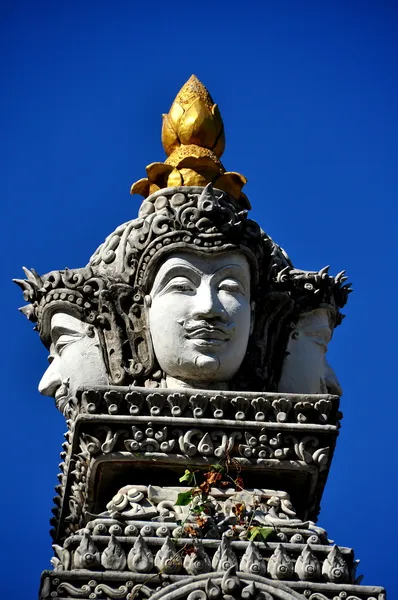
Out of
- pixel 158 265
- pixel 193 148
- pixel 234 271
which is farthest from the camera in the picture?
pixel 193 148

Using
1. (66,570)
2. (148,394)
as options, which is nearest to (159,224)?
(148,394)

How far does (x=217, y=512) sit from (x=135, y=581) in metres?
1.67

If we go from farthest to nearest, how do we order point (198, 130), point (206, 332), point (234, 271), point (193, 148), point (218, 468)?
point (198, 130)
point (193, 148)
point (234, 271)
point (206, 332)
point (218, 468)

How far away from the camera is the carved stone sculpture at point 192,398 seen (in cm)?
2745

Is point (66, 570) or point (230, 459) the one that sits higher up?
point (230, 459)

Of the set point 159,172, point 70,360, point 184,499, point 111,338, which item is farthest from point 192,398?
point 159,172

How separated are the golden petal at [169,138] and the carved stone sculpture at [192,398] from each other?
2cm

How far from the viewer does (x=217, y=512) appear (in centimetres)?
2842

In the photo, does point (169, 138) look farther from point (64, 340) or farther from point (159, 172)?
point (64, 340)

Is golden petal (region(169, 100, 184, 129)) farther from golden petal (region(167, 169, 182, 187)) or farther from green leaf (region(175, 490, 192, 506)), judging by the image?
green leaf (region(175, 490, 192, 506))

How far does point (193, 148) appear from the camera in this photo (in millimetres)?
32156

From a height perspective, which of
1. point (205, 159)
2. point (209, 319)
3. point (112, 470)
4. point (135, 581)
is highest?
point (205, 159)

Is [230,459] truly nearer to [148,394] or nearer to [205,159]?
[148,394]

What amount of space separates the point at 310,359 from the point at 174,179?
8.67 ft
